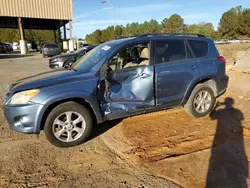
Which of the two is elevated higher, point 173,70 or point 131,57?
point 131,57

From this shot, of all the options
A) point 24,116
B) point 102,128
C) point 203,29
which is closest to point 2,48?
point 102,128

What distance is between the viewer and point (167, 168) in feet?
10.3

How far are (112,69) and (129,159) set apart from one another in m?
1.59

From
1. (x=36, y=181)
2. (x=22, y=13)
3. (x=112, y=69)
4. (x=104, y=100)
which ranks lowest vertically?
(x=36, y=181)

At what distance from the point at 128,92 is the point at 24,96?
1723mm

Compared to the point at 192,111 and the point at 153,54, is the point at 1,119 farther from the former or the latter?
the point at 192,111

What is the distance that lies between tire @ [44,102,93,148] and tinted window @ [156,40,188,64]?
68.7 inches

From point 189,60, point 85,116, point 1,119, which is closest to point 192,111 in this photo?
point 189,60

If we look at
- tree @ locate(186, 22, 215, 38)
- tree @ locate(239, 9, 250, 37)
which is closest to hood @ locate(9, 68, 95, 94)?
tree @ locate(239, 9, 250, 37)

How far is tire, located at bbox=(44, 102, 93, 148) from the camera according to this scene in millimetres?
Result: 3566

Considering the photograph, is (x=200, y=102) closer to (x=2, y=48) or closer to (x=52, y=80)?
(x=52, y=80)

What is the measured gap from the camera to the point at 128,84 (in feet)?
13.2

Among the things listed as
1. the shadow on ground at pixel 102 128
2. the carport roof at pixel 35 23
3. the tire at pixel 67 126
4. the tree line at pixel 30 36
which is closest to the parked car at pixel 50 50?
the carport roof at pixel 35 23

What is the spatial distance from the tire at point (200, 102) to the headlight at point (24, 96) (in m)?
3.09
